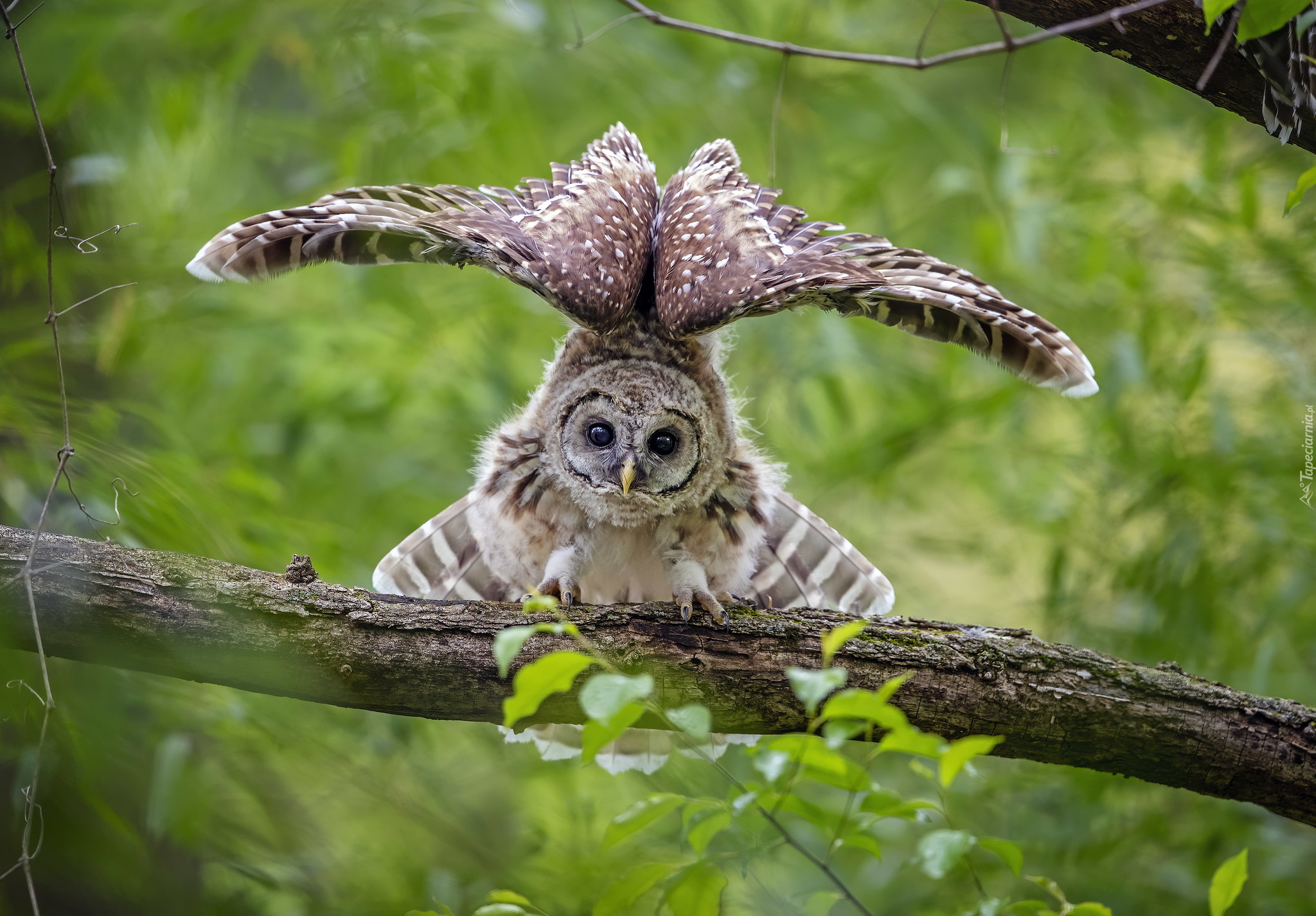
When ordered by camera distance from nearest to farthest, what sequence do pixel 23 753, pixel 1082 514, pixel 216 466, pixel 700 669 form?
pixel 700 669 → pixel 23 753 → pixel 216 466 → pixel 1082 514

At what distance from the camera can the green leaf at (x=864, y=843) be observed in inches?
51.8

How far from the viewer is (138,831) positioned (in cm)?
291

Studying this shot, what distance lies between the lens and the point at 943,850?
1250mm

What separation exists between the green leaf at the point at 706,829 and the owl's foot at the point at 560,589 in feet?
3.35

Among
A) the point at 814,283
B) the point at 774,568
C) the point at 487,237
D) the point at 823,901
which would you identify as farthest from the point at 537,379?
the point at 823,901

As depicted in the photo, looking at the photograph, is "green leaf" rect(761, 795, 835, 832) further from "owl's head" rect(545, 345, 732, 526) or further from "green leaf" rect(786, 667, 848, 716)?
"owl's head" rect(545, 345, 732, 526)

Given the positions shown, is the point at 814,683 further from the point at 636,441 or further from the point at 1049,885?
the point at 636,441

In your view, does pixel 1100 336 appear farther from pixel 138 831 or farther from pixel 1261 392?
pixel 138 831

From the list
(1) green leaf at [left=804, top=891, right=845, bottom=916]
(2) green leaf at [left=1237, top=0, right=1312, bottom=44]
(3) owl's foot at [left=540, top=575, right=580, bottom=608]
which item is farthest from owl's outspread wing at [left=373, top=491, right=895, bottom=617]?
(2) green leaf at [left=1237, top=0, right=1312, bottom=44]

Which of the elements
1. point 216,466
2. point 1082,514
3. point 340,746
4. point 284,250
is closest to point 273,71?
point 216,466

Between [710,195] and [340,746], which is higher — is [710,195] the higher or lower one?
the higher one

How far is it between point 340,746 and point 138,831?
2.07ft

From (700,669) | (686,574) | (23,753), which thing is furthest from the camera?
(686,574)

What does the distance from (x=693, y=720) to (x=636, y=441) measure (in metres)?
1.30
